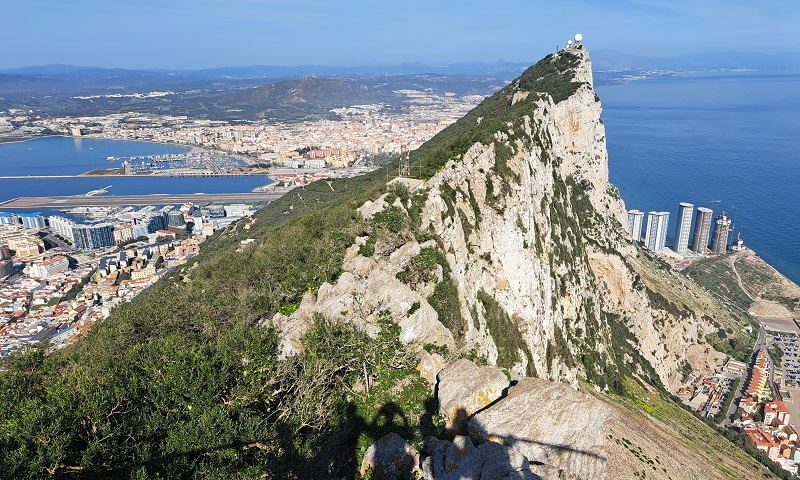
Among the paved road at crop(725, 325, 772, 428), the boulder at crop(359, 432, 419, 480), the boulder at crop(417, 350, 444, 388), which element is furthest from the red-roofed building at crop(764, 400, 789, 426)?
the boulder at crop(359, 432, 419, 480)

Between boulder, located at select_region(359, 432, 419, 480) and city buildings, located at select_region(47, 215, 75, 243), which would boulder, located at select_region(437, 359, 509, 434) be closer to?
boulder, located at select_region(359, 432, 419, 480)

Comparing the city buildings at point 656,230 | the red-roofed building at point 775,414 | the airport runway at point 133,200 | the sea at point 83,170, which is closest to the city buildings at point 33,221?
the airport runway at point 133,200

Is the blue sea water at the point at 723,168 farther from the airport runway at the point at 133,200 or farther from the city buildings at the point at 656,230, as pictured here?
the airport runway at the point at 133,200

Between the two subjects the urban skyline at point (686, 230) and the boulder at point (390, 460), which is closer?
the boulder at point (390, 460)

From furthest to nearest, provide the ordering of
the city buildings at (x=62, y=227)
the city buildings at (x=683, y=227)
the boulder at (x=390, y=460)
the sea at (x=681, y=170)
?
the sea at (x=681, y=170) → the city buildings at (x=683, y=227) → the city buildings at (x=62, y=227) → the boulder at (x=390, y=460)

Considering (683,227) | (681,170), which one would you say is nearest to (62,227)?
(683,227)

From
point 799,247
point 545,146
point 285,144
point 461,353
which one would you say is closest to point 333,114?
point 285,144
